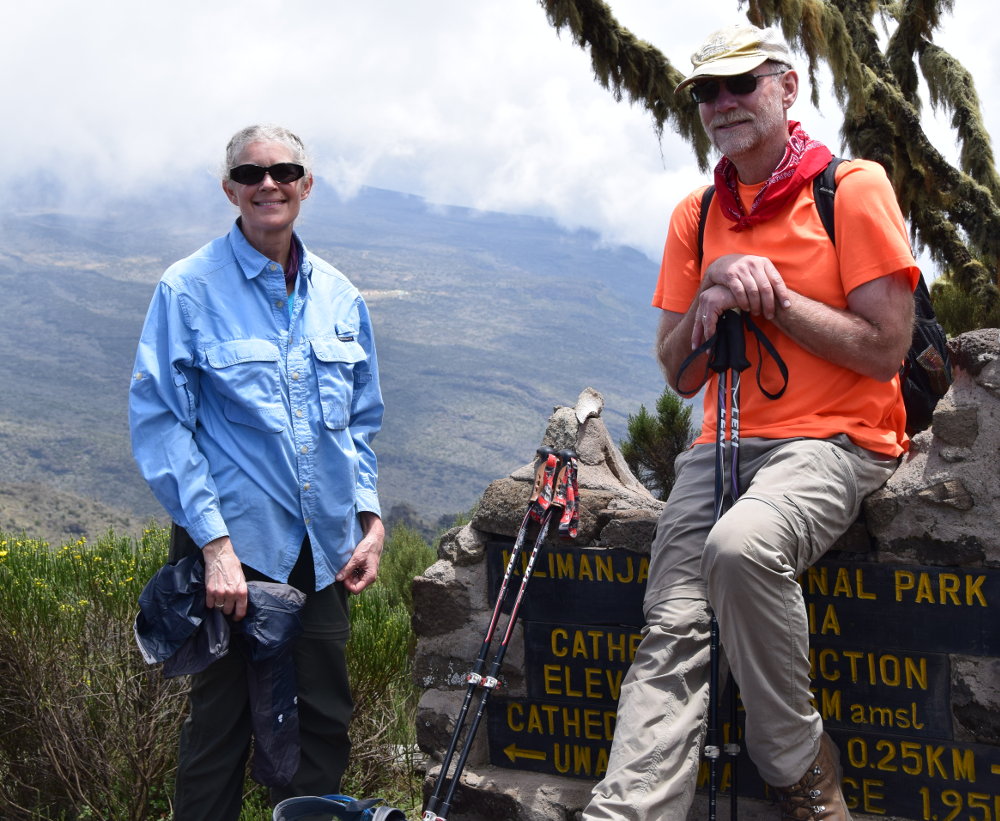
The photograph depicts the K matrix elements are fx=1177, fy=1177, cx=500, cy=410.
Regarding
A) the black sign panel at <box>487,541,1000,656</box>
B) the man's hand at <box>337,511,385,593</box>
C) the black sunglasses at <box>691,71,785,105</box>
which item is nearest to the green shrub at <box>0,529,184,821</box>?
the man's hand at <box>337,511,385,593</box>

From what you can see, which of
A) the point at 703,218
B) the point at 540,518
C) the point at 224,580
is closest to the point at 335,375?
the point at 224,580

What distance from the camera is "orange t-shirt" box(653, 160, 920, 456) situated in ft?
11.3

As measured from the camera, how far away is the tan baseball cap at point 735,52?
3.55 metres

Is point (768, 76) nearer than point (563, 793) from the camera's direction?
Yes

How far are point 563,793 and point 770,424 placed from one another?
1509 mm

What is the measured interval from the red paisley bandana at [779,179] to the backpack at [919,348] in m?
0.05

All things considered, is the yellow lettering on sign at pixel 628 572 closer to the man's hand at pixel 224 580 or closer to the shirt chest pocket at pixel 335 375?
the shirt chest pocket at pixel 335 375

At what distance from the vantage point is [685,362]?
3.70m

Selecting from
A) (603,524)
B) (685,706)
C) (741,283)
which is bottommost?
(685,706)

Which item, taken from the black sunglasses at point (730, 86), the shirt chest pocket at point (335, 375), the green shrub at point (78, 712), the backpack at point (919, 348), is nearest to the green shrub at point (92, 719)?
the green shrub at point (78, 712)

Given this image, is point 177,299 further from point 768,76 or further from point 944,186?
point 944,186

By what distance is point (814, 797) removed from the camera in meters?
3.28

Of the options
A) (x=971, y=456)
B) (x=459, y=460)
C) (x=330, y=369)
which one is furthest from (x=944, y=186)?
(x=459, y=460)

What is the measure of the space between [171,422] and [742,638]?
5.76 feet
